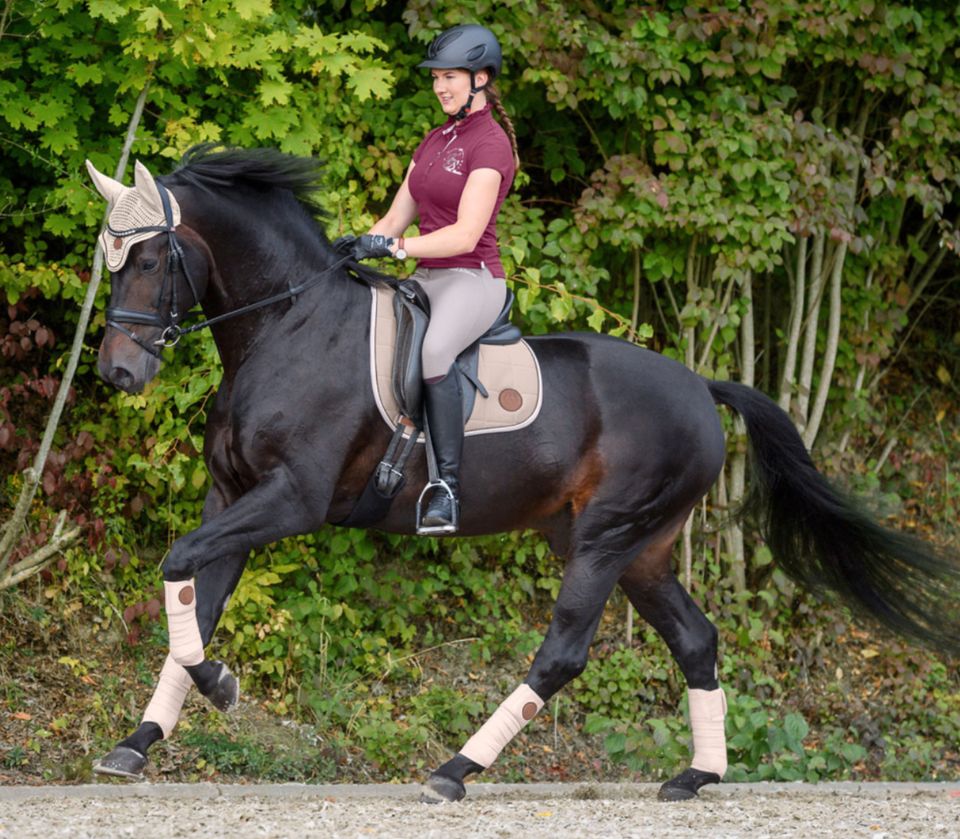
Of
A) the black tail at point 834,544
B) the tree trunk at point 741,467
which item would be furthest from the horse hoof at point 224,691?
the tree trunk at point 741,467

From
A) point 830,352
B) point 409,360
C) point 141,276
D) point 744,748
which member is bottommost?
point 744,748

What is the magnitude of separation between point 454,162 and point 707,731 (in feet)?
9.20

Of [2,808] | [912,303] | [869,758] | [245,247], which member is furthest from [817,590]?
[912,303]

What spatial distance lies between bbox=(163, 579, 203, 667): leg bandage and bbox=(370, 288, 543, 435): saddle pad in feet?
3.44

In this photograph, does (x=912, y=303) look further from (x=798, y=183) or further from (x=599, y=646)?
(x=599, y=646)

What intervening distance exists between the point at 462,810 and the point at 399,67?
16.6 ft

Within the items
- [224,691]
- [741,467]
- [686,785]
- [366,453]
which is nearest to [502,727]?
[686,785]

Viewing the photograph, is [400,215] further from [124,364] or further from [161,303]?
[124,364]

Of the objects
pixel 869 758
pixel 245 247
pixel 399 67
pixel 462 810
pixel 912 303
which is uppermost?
pixel 399 67

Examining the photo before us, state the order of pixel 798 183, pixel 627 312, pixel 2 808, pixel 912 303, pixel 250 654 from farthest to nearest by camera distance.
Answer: pixel 912 303, pixel 627 312, pixel 798 183, pixel 250 654, pixel 2 808

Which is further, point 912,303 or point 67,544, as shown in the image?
point 912,303

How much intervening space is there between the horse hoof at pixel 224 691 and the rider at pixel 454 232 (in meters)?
0.98

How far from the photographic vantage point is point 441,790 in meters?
5.71

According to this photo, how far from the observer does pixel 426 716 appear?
8.00 metres
